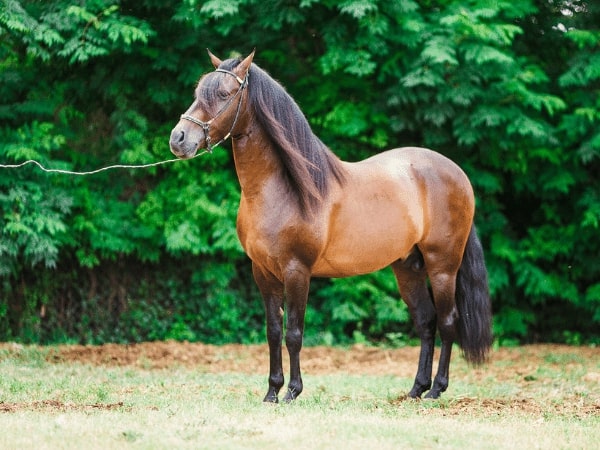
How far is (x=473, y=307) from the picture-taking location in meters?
6.23

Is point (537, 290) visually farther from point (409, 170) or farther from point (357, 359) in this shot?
point (409, 170)

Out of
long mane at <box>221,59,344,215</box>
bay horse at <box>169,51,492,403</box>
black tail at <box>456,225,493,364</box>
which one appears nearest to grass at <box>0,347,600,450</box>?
black tail at <box>456,225,493,364</box>

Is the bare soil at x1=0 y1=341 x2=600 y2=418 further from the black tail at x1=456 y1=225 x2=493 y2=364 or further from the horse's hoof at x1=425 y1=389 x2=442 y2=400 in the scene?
the horse's hoof at x1=425 y1=389 x2=442 y2=400

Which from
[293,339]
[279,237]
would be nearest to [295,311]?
[293,339]

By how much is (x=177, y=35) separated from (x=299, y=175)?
5152mm

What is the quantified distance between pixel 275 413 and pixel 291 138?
185cm

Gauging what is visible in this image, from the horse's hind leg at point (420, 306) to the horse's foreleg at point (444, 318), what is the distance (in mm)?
91

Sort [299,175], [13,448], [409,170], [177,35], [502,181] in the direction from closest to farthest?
[13,448], [299,175], [409,170], [177,35], [502,181]

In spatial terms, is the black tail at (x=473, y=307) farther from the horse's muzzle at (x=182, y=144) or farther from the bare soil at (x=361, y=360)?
the horse's muzzle at (x=182, y=144)

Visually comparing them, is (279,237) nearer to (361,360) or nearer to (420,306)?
(420,306)

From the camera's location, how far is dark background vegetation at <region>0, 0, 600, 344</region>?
29.7 feet

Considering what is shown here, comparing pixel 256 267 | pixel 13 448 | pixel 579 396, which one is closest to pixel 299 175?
pixel 256 267

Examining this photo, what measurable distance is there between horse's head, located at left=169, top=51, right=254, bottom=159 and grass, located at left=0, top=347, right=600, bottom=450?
172 cm

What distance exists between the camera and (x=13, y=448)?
3.85 meters
